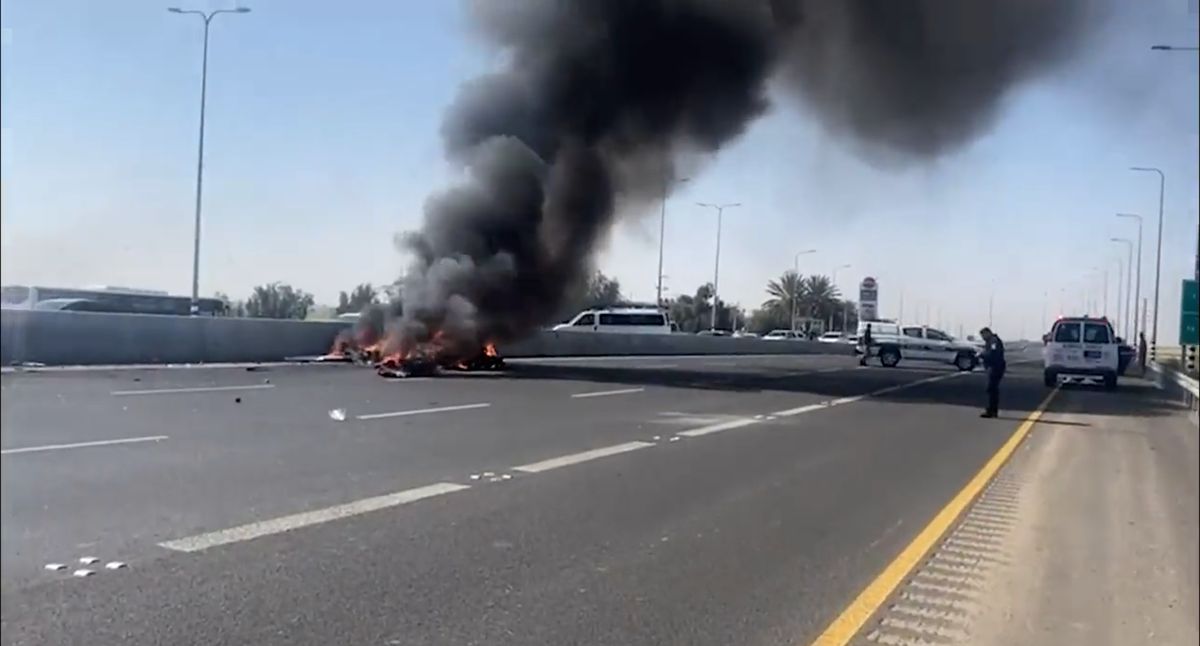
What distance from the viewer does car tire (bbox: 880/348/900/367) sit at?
90.3 feet

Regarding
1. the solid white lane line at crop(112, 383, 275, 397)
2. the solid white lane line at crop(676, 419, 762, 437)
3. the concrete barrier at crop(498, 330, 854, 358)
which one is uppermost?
the concrete barrier at crop(498, 330, 854, 358)

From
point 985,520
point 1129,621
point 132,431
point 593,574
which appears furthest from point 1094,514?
point 132,431

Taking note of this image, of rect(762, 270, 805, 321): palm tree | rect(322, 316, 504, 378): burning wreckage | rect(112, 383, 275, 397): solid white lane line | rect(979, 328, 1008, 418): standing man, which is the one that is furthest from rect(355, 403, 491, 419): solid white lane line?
rect(762, 270, 805, 321): palm tree

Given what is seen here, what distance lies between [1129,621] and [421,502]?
4583mm

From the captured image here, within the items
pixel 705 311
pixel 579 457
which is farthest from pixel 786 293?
pixel 579 457

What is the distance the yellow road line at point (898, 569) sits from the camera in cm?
510

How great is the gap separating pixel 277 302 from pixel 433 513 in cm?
412

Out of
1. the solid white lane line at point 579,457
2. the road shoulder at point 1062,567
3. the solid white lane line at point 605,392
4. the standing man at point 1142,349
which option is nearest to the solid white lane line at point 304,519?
the solid white lane line at point 579,457

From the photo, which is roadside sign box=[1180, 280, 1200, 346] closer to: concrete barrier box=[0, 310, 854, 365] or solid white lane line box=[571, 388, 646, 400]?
concrete barrier box=[0, 310, 854, 365]

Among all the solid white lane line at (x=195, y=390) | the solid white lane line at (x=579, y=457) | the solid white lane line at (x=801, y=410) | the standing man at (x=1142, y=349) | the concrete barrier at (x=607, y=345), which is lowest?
the solid white lane line at (x=579, y=457)

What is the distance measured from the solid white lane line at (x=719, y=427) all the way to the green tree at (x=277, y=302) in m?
9.21

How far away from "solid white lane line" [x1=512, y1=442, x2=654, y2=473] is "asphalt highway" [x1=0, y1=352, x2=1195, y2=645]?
6cm

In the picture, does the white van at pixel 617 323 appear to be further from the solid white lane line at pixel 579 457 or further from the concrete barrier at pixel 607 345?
the solid white lane line at pixel 579 457

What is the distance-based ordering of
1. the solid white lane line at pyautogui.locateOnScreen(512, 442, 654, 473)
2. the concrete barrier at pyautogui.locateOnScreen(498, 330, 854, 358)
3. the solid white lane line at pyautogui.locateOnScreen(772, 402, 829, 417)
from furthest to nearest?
the concrete barrier at pyautogui.locateOnScreen(498, 330, 854, 358), the solid white lane line at pyautogui.locateOnScreen(772, 402, 829, 417), the solid white lane line at pyautogui.locateOnScreen(512, 442, 654, 473)
